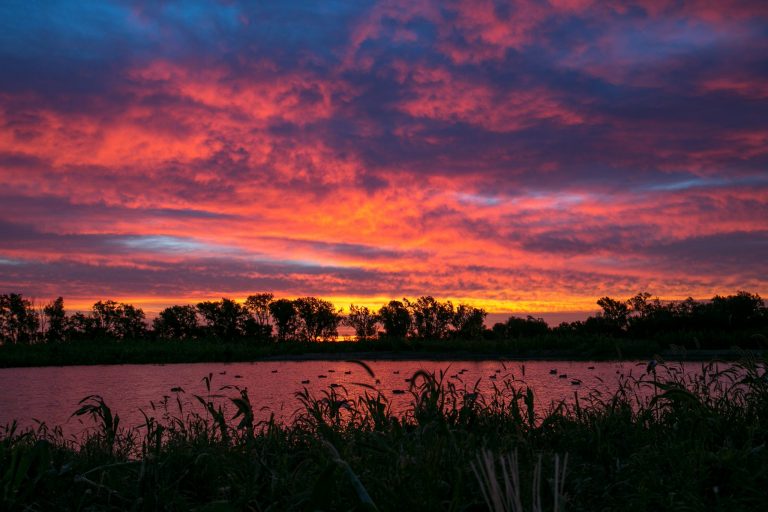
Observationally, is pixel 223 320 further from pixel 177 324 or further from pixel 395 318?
pixel 395 318

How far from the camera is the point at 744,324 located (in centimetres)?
3906

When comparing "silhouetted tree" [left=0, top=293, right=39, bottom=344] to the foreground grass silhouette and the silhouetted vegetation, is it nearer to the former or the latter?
the silhouetted vegetation

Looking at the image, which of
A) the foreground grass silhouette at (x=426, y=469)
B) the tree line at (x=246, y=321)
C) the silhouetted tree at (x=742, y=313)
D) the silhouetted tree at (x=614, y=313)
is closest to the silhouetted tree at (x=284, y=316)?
the tree line at (x=246, y=321)

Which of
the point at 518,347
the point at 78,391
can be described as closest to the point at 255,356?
the point at 518,347

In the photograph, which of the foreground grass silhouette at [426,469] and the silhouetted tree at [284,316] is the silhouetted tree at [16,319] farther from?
the foreground grass silhouette at [426,469]

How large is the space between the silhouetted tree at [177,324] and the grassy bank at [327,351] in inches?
685

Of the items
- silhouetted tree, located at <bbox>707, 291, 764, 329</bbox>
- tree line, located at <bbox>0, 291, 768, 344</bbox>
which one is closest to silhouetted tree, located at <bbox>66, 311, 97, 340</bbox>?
tree line, located at <bbox>0, 291, 768, 344</bbox>

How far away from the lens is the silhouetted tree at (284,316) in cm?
7094

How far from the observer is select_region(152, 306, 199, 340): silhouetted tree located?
2785 inches

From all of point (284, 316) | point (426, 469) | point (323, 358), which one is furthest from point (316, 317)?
point (426, 469)

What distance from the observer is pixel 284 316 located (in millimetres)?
71062

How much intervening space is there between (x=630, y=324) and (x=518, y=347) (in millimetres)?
10225

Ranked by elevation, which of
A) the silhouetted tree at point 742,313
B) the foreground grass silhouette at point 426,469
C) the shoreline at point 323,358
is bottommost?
the shoreline at point 323,358

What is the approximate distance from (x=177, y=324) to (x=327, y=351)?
29.4 m
